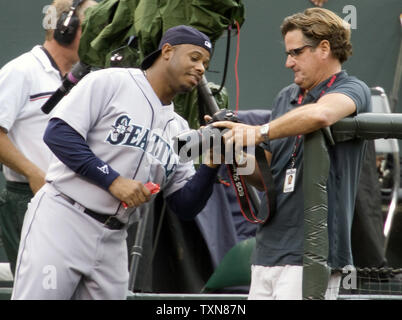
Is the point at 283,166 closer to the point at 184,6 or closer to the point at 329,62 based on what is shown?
the point at 329,62

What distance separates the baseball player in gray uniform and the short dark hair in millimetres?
437

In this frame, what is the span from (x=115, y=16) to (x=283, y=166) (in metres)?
1.68

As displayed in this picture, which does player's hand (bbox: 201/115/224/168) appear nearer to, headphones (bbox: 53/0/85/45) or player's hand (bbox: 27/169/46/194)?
player's hand (bbox: 27/169/46/194)

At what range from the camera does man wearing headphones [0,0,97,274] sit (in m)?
4.04

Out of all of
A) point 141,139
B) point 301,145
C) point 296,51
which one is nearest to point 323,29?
point 296,51

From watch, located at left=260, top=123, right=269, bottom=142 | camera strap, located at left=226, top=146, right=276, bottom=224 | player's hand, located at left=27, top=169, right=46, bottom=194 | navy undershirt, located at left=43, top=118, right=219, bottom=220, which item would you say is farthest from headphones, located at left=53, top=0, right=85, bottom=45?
watch, located at left=260, top=123, right=269, bottom=142

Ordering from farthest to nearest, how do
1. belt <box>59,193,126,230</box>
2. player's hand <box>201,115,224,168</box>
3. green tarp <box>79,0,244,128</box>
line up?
green tarp <box>79,0,244,128</box> < player's hand <box>201,115,224,168</box> < belt <box>59,193,126,230</box>

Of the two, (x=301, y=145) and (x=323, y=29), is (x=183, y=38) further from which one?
(x=301, y=145)

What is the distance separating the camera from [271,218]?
10.6 ft

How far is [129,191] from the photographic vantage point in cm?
318

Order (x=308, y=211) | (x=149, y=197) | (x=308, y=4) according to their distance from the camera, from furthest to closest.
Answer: (x=308, y=4), (x=149, y=197), (x=308, y=211)

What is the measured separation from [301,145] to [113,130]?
747mm

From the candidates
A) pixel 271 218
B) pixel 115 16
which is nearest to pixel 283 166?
pixel 271 218

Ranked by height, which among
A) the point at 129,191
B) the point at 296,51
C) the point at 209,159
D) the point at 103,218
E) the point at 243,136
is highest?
the point at 296,51
